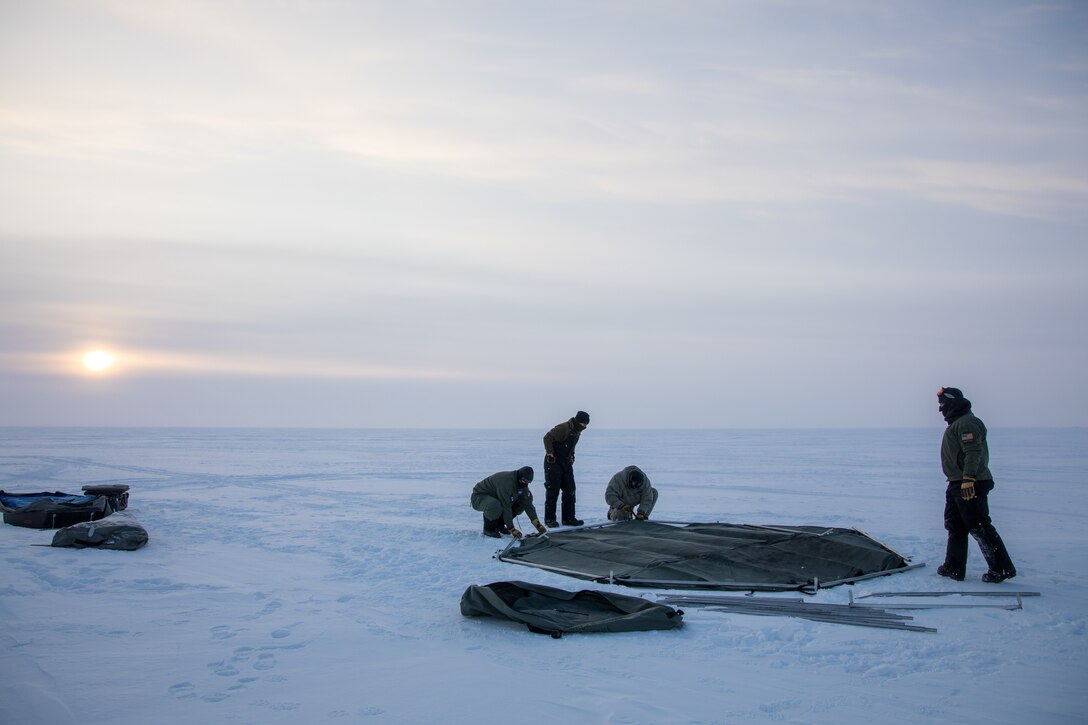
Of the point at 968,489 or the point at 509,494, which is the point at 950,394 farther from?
the point at 509,494

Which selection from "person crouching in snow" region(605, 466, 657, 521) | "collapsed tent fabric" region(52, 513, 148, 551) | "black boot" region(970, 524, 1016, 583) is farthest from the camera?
"person crouching in snow" region(605, 466, 657, 521)

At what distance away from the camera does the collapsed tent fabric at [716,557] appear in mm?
5656

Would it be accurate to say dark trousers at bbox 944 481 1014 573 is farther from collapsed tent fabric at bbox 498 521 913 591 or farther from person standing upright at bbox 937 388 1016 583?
collapsed tent fabric at bbox 498 521 913 591

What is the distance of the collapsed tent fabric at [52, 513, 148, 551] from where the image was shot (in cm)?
692

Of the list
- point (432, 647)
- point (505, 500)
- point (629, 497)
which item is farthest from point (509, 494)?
point (432, 647)

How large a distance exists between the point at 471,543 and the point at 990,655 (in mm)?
4744

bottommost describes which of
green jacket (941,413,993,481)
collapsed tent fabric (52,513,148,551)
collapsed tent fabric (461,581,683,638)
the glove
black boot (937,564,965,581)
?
collapsed tent fabric (52,513,148,551)

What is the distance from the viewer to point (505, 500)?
7812mm

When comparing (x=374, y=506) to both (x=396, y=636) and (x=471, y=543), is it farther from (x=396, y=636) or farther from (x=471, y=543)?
(x=396, y=636)

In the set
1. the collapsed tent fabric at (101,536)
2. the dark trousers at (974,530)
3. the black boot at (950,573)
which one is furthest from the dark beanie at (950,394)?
the collapsed tent fabric at (101,536)

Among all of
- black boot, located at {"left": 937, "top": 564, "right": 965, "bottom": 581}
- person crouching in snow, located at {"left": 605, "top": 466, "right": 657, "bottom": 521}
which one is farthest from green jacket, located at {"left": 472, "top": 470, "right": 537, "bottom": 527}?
black boot, located at {"left": 937, "top": 564, "right": 965, "bottom": 581}

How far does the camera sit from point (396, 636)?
14.7 ft

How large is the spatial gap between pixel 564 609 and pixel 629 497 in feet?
12.9

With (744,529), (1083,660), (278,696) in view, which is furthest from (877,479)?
(278,696)
